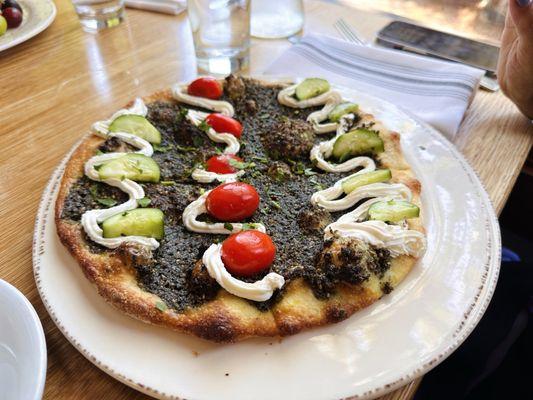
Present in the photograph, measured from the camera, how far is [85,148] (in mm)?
2578

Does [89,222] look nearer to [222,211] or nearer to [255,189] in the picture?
[222,211]

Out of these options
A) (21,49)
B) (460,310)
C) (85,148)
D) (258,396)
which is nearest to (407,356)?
(460,310)

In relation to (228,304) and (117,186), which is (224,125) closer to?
(117,186)

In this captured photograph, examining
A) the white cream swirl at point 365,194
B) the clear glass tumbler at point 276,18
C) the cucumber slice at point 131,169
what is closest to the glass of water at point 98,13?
the clear glass tumbler at point 276,18

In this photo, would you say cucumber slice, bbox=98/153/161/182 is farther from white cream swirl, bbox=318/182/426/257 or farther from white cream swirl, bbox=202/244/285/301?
white cream swirl, bbox=318/182/426/257

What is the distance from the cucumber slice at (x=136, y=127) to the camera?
2658 mm

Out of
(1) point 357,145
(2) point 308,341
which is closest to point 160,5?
(1) point 357,145

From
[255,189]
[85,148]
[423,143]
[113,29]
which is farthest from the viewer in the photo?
[113,29]

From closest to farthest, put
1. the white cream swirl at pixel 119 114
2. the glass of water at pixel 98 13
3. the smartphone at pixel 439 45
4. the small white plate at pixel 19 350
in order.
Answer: the small white plate at pixel 19 350
the white cream swirl at pixel 119 114
the smartphone at pixel 439 45
the glass of water at pixel 98 13

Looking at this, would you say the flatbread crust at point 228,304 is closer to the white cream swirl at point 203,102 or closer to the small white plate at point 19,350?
the small white plate at point 19,350

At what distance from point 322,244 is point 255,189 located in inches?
18.0

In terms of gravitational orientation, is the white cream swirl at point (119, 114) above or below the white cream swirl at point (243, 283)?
above

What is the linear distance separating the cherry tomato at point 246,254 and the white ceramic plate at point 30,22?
2962 mm

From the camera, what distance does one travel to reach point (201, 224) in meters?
2.14
